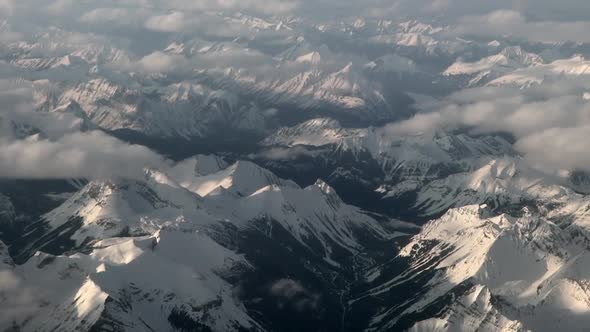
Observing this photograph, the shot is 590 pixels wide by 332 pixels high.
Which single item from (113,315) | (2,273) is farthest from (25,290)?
(113,315)

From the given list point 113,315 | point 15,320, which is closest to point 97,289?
point 113,315

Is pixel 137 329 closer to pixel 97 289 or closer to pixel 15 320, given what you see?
pixel 97 289

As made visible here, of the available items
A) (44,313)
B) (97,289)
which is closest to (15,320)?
(44,313)

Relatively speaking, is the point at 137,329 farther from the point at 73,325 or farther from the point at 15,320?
the point at 15,320

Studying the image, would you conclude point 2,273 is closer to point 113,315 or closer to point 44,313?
point 44,313

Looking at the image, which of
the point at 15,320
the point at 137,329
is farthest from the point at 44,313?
the point at 137,329

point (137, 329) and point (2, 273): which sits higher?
point (2, 273)

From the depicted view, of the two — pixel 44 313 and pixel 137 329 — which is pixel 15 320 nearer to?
pixel 44 313
